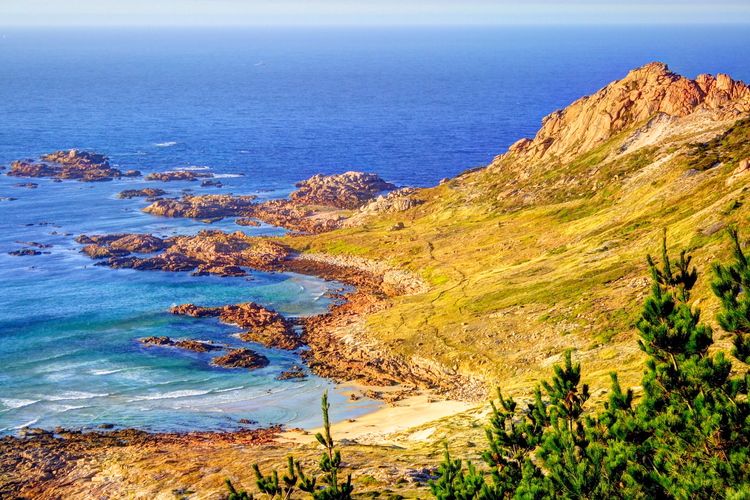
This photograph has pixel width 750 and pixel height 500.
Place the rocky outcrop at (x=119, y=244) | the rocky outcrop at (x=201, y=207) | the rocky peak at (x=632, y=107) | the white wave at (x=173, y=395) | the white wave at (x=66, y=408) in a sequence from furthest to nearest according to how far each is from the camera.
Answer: the rocky outcrop at (x=201, y=207) → the rocky outcrop at (x=119, y=244) → the rocky peak at (x=632, y=107) → the white wave at (x=173, y=395) → the white wave at (x=66, y=408)

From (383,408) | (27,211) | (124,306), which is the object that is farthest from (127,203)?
(383,408)

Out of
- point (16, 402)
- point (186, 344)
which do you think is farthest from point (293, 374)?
point (16, 402)

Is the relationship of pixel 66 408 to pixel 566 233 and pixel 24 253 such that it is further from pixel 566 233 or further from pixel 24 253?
pixel 566 233

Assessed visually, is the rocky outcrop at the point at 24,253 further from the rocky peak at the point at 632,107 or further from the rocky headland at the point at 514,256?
the rocky peak at the point at 632,107

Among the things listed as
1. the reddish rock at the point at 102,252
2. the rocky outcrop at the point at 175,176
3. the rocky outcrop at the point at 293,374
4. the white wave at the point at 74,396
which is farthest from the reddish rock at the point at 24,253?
the rocky outcrop at the point at 293,374

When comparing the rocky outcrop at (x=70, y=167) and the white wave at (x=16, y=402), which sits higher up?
the rocky outcrop at (x=70, y=167)

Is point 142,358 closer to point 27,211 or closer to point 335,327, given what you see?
point 335,327

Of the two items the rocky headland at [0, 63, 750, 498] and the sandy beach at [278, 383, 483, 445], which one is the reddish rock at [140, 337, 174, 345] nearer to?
the rocky headland at [0, 63, 750, 498]

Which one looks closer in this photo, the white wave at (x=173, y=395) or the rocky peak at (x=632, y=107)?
the white wave at (x=173, y=395)
